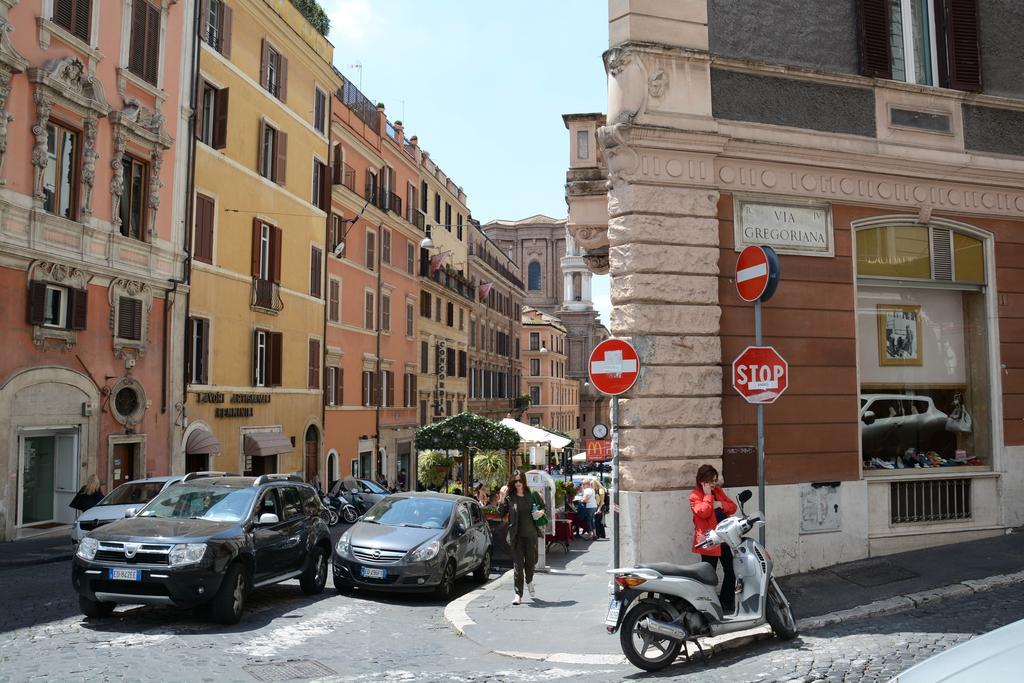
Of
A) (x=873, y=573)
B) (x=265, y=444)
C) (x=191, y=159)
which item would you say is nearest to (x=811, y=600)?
(x=873, y=573)

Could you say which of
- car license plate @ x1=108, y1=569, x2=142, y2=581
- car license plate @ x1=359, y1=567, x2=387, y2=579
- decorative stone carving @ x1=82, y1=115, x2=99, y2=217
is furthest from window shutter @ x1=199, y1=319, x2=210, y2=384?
car license plate @ x1=108, y1=569, x2=142, y2=581

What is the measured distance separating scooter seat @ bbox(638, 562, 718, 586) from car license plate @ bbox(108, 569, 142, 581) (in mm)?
4936

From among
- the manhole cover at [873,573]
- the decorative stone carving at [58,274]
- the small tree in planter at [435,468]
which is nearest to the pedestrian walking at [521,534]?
the manhole cover at [873,573]

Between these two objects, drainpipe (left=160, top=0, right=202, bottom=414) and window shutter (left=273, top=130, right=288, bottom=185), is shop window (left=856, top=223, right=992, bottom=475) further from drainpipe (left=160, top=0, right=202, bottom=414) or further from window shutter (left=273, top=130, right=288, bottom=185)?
window shutter (left=273, top=130, right=288, bottom=185)

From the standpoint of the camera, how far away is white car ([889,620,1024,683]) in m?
3.47

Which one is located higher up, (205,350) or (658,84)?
(658,84)

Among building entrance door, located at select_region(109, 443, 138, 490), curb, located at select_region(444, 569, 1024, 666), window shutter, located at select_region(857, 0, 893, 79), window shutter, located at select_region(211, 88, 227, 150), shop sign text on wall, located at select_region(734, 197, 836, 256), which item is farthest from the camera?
window shutter, located at select_region(211, 88, 227, 150)

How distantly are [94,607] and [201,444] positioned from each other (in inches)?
643

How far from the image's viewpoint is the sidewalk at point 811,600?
8664 mm

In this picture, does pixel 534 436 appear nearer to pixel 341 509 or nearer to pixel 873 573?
pixel 341 509

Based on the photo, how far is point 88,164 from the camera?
20859 millimetres

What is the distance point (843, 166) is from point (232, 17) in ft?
71.5

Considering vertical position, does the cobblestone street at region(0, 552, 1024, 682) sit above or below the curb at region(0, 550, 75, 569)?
above

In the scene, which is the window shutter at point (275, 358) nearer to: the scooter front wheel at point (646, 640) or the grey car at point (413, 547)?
the grey car at point (413, 547)
